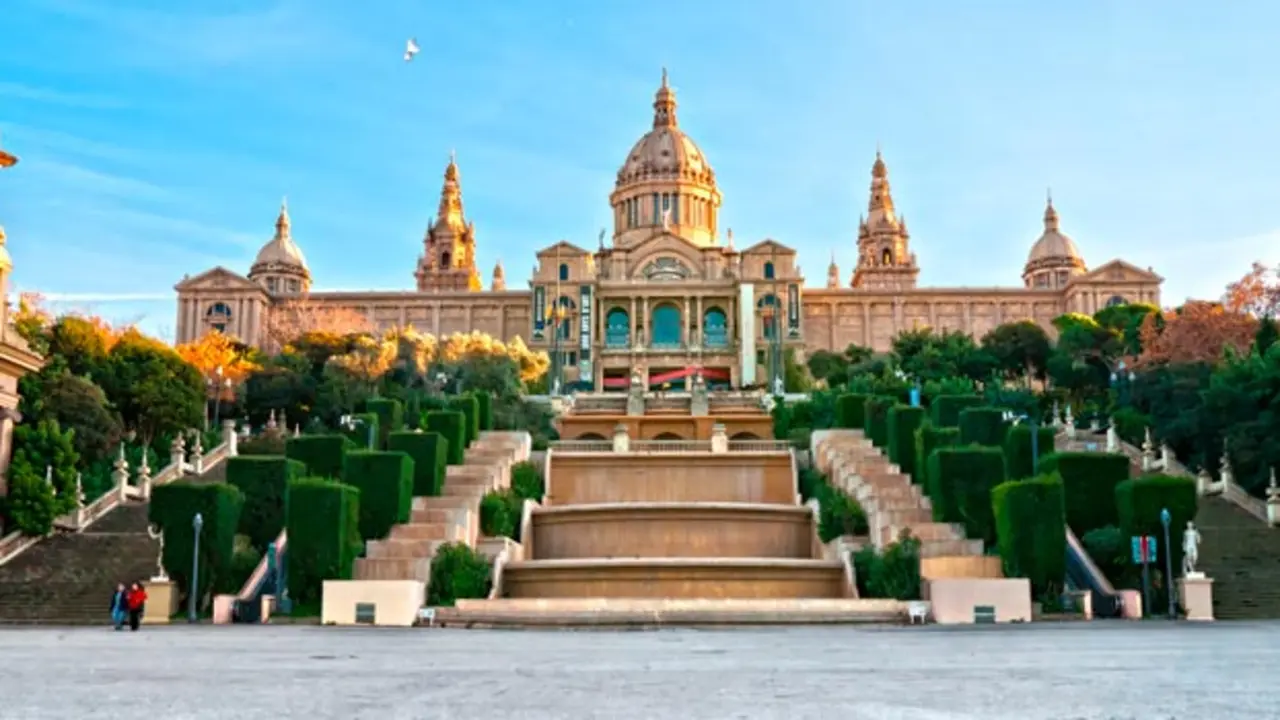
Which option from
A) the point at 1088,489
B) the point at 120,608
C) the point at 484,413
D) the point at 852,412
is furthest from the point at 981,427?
the point at 120,608

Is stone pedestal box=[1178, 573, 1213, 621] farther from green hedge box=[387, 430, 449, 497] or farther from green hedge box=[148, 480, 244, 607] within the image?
green hedge box=[148, 480, 244, 607]

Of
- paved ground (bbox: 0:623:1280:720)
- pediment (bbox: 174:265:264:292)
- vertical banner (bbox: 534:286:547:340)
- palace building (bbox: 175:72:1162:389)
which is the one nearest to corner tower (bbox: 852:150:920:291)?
palace building (bbox: 175:72:1162:389)

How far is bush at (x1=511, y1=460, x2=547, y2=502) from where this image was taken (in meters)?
38.3

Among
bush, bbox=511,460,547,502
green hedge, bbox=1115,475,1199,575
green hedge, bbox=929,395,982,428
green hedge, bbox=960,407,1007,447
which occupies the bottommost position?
green hedge, bbox=1115,475,1199,575

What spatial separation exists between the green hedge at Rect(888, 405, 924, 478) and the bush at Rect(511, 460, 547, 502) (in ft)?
35.1

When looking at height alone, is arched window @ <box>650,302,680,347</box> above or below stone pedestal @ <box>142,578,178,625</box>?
above

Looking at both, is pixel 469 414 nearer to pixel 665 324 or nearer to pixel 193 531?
pixel 193 531

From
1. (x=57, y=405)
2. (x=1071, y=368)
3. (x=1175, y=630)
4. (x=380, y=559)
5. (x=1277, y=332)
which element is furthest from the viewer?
(x=1071, y=368)

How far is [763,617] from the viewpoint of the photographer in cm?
2398

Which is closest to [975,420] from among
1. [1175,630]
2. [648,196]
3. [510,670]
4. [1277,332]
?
[1175,630]

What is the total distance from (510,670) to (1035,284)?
115087 mm

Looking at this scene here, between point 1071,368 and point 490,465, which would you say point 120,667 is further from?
point 1071,368

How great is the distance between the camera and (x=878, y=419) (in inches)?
1695

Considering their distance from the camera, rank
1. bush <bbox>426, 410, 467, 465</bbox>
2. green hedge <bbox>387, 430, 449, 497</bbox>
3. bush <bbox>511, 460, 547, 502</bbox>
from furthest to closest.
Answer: bush <bbox>426, 410, 467, 465</bbox> < bush <bbox>511, 460, 547, 502</bbox> < green hedge <bbox>387, 430, 449, 497</bbox>
